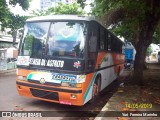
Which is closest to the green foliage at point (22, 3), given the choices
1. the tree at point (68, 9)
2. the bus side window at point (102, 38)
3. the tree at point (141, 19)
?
the tree at point (141, 19)

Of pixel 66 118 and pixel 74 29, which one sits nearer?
pixel 66 118

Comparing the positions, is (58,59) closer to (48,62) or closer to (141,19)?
(48,62)

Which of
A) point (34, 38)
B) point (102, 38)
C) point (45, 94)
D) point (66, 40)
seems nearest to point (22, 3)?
point (102, 38)

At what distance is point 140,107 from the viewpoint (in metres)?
7.15

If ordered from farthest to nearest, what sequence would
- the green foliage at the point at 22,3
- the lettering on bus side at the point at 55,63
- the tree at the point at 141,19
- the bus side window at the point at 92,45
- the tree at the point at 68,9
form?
the tree at the point at 68,9 < the green foliage at the point at 22,3 < the tree at the point at 141,19 < the bus side window at the point at 92,45 < the lettering on bus side at the point at 55,63

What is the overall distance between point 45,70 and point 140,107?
329 cm

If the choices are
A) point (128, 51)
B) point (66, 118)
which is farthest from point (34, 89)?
point (128, 51)

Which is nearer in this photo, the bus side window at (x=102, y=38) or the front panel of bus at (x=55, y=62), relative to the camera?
the front panel of bus at (x=55, y=62)

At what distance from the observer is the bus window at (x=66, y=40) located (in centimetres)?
652

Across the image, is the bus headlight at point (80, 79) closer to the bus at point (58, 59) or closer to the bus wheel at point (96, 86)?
the bus at point (58, 59)

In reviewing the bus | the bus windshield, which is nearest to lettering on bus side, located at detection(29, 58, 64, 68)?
the bus

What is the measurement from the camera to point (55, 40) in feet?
22.0

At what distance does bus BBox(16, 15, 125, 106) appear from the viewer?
6.40 metres

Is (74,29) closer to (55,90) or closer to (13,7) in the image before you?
(55,90)
